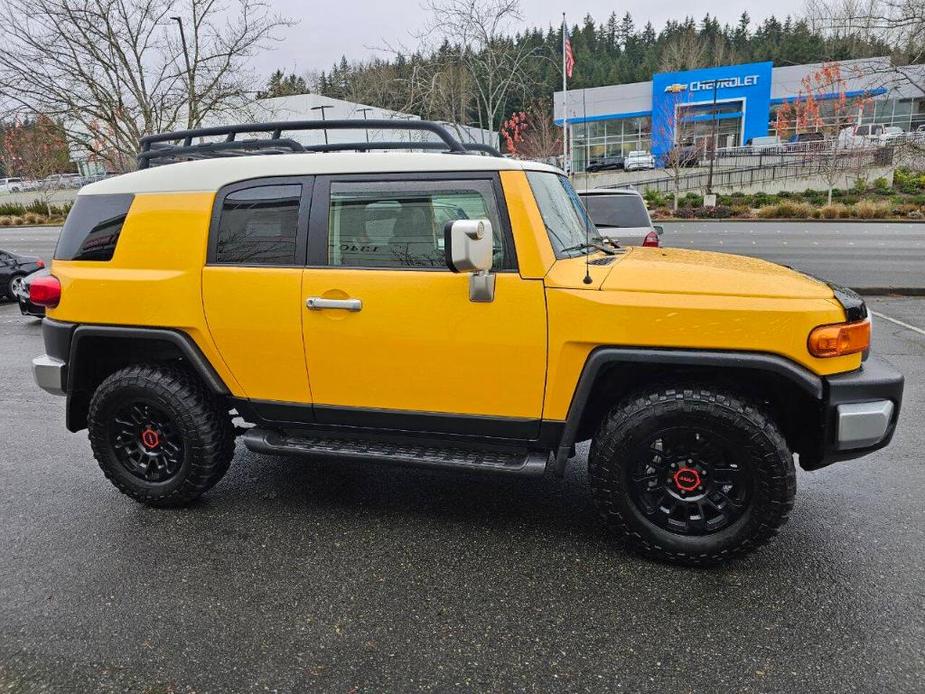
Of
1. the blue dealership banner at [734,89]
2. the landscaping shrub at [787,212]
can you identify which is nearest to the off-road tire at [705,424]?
the landscaping shrub at [787,212]

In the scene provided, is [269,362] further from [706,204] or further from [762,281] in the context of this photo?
[706,204]

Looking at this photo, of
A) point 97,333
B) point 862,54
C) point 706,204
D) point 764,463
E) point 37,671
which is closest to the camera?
point 37,671

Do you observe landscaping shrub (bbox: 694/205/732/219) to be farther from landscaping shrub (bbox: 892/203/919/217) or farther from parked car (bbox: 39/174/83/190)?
parked car (bbox: 39/174/83/190)

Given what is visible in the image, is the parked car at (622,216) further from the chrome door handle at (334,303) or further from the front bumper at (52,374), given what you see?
the front bumper at (52,374)

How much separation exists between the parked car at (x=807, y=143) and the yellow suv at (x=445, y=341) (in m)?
38.2

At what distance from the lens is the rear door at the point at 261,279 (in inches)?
123

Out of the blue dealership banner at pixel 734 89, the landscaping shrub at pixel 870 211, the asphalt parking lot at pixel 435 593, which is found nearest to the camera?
the asphalt parking lot at pixel 435 593

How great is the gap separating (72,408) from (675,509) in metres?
3.49

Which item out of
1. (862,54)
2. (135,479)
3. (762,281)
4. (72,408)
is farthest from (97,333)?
(862,54)

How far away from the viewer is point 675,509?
9.53 feet

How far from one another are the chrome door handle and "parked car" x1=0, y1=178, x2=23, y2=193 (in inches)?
2446

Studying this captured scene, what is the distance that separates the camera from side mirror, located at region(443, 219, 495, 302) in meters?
2.49

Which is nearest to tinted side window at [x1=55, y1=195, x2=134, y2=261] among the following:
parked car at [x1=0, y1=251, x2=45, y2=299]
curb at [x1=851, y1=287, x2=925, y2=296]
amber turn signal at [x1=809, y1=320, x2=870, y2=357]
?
amber turn signal at [x1=809, y1=320, x2=870, y2=357]

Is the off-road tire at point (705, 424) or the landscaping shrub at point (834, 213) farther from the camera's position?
the landscaping shrub at point (834, 213)
